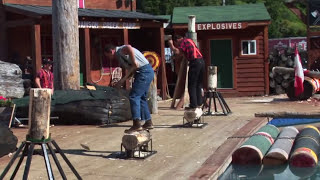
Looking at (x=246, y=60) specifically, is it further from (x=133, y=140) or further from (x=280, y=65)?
(x=133, y=140)

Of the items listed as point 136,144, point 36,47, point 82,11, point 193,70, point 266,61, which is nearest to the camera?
point 136,144

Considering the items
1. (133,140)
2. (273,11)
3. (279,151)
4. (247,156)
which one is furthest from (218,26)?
(273,11)

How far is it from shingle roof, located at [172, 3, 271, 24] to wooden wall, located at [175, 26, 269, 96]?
0.49m

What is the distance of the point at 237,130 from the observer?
9438 mm

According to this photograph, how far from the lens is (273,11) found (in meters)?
57.2

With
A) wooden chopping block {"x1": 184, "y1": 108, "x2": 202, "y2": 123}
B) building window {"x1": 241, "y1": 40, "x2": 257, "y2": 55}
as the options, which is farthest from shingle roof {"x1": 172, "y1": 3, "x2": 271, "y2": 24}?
wooden chopping block {"x1": 184, "y1": 108, "x2": 202, "y2": 123}

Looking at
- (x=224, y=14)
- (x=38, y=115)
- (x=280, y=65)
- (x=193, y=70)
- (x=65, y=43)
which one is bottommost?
(x=38, y=115)

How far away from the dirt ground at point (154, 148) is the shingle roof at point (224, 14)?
807 cm

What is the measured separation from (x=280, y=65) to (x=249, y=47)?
92.6 inches

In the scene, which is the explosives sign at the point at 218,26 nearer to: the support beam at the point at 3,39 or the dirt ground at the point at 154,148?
the support beam at the point at 3,39

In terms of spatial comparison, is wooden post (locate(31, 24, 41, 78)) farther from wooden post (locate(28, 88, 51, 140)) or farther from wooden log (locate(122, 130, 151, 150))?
wooden post (locate(28, 88, 51, 140))

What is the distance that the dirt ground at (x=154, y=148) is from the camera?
6.30 metres

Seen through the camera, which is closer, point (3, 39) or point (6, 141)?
point (6, 141)

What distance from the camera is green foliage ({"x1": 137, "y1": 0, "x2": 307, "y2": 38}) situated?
45.8m
